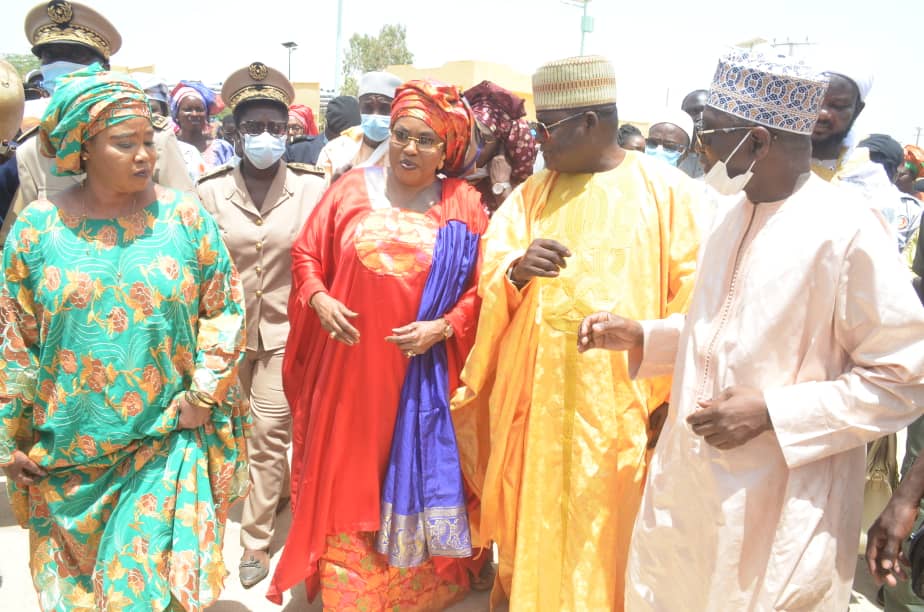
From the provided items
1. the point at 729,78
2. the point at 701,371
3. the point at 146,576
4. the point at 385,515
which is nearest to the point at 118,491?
the point at 146,576

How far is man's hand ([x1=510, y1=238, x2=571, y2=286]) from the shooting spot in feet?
9.52

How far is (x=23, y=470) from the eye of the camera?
2816 mm

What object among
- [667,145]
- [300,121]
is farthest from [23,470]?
[300,121]

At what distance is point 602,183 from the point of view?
3.23 meters

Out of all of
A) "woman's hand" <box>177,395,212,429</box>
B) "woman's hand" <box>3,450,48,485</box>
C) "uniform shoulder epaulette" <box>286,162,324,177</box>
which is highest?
"uniform shoulder epaulette" <box>286,162,324,177</box>

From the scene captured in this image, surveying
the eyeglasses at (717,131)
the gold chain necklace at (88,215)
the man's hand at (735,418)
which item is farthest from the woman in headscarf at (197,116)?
the man's hand at (735,418)

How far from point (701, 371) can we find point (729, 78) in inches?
33.7

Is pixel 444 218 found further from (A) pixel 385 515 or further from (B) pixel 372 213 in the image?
(A) pixel 385 515

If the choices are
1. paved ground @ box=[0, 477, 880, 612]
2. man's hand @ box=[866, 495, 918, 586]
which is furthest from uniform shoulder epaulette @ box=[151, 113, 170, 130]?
man's hand @ box=[866, 495, 918, 586]

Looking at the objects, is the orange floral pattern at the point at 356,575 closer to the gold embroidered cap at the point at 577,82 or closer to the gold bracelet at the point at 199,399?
the gold bracelet at the point at 199,399

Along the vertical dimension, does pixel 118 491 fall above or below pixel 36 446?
below

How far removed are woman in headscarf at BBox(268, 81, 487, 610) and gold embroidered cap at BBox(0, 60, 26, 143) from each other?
4.60 ft

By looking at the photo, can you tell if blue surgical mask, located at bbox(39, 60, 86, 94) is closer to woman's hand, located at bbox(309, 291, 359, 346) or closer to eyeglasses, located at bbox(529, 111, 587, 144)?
woman's hand, located at bbox(309, 291, 359, 346)

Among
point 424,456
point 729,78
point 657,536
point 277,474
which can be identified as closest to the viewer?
point 729,78
